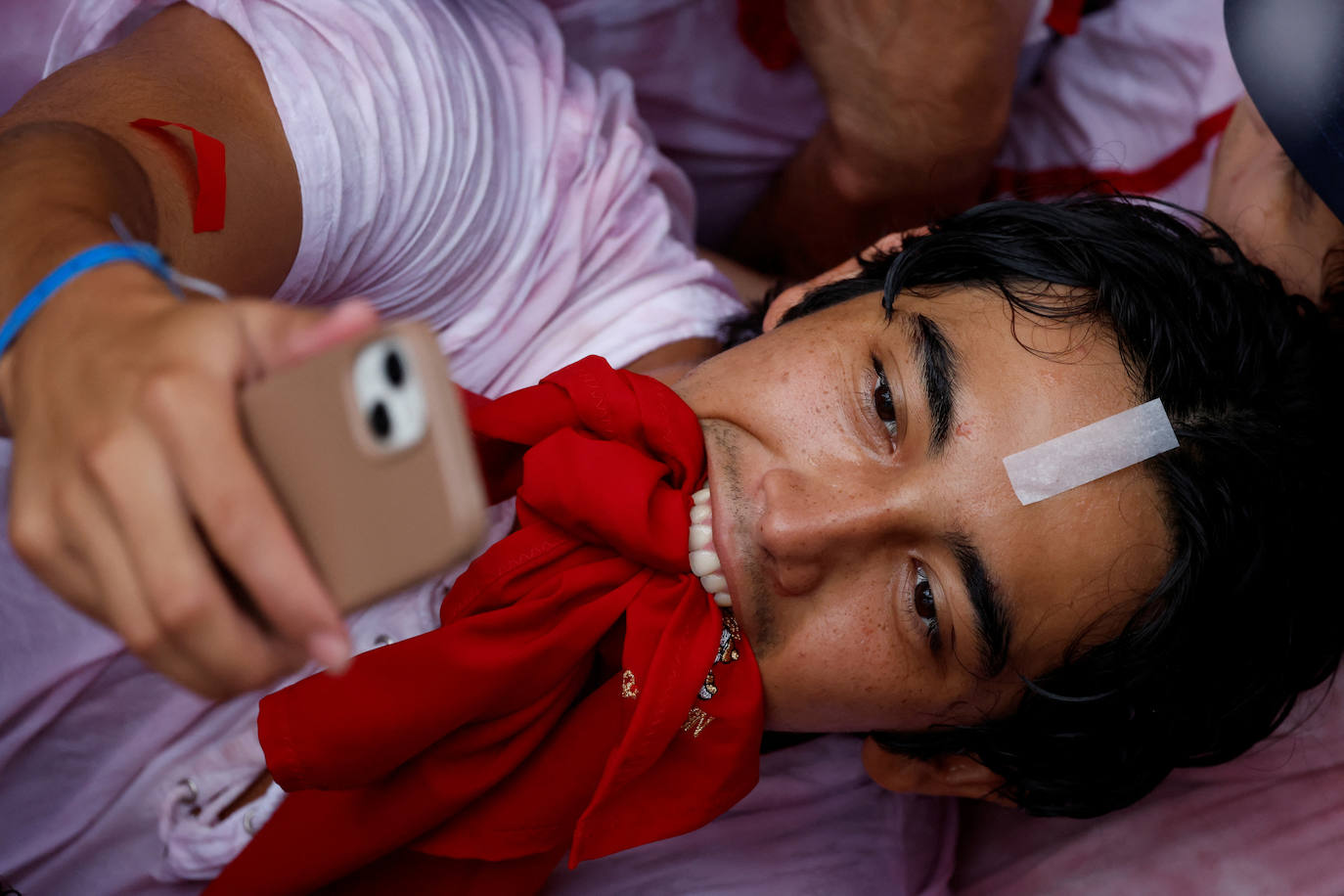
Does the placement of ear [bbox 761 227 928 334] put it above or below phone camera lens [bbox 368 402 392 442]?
below

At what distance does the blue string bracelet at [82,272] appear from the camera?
23.5 inches

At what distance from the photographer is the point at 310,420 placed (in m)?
0.50

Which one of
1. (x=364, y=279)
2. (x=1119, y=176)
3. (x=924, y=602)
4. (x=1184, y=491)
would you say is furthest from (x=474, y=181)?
(x=1119, y=176)

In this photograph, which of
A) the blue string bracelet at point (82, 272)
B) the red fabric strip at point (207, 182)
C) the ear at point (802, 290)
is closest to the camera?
the blue string bracelet at point (82, 272)

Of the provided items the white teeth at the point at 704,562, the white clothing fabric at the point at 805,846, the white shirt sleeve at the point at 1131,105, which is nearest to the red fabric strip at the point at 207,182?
the white teeth at the point at 704,562

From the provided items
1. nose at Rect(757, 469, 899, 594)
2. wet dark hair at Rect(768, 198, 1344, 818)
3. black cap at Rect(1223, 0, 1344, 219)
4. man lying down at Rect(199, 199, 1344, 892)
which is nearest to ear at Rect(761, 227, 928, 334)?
wet dark hair at Rect(768, 198, 1344, 818)

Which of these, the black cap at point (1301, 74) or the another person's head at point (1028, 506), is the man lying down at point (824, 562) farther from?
the black cap at point (1301, 74)

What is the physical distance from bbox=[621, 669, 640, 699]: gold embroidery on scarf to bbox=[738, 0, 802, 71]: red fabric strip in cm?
127

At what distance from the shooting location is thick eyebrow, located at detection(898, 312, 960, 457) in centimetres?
102

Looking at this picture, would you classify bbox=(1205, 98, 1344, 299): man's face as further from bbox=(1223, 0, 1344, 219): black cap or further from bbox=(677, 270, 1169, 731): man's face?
bbox=(677, 270, 1169, 731): man's face

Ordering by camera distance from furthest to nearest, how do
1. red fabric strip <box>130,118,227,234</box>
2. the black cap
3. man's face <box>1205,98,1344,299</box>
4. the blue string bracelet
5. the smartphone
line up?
man's face <box>1205,98,1344,299</box> → the black cap → red fabric strip <box>130,118,227,234</box> → the blue string bracelet → the smartphone

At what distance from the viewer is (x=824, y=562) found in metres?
1.03

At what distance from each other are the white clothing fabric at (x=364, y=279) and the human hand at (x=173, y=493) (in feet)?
1.87

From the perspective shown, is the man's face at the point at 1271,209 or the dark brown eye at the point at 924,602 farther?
the man's face at the point at 1271,209
